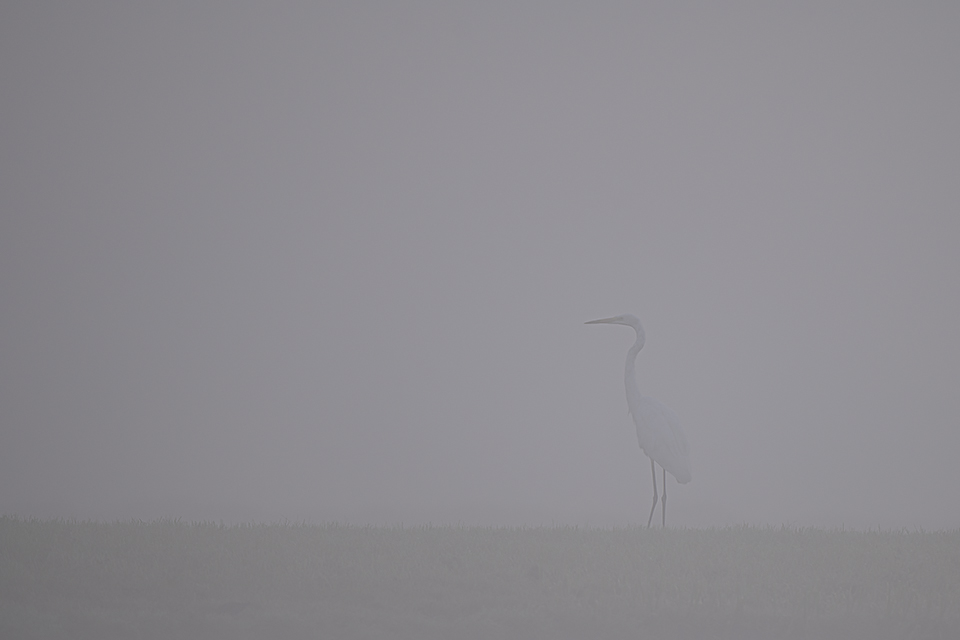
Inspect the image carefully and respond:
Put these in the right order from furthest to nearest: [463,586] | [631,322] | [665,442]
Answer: [631,322] < [665,442] < [463,586]

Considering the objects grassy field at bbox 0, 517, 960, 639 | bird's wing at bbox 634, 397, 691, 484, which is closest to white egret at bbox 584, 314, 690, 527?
bird's wing at bbox 634, 397, 691, 484

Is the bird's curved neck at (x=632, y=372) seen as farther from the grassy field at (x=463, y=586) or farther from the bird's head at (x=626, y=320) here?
the grassy field at (x=463, y=586)

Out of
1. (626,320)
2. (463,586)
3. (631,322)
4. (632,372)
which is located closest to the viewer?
(463,586)

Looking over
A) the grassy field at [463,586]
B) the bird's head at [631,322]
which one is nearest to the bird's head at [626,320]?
the bird's head at [631,322]

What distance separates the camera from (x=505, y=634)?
8453mm

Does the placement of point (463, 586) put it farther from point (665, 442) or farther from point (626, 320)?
point (626, 320)

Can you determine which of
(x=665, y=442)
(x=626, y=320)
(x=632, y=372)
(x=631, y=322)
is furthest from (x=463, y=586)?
(x=626, y=320)

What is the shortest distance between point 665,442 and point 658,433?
24 cm

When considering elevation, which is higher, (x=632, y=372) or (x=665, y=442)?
(x=632, y=372)

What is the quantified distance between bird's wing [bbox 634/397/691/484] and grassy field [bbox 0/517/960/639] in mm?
4277

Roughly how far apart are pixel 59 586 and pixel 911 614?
10.3m

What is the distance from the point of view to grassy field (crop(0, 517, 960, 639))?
856 centimetres

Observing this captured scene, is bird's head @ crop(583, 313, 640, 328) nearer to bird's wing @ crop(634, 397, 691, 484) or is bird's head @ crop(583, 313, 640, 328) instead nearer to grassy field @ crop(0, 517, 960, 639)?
bird's wing @ crop(634, 397, 691, 484)

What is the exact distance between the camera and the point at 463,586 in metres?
9.53
